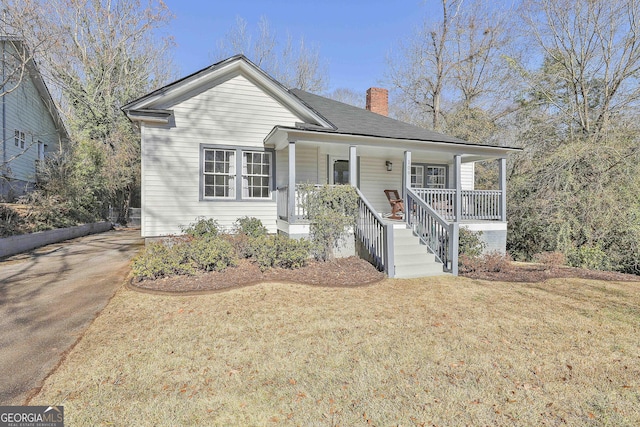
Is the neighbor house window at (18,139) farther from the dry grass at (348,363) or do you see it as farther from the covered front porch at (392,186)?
the dry grass at (348,363)

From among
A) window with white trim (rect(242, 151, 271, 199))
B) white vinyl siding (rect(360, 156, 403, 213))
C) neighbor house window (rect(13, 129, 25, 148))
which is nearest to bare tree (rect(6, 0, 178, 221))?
neighbor house window (rect(13, 129, 25, 148))

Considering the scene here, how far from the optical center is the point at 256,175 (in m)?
9.61

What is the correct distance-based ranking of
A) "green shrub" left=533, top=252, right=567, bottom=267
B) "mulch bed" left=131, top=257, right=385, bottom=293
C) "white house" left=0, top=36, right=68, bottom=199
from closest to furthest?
"mulch bed" left=131, top=257, right=385, bottom=293 → "green shrub" left=533, top=252, right=567, bottom=267 → "white house" left=0, top=36, right=68, bottom=199

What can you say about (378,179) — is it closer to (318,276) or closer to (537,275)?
(537,275)

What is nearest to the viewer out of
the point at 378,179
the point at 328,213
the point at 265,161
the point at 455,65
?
the point at 328,213

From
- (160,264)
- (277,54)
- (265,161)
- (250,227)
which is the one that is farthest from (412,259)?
(277,54)

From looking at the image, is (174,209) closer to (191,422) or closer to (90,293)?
(90,293)

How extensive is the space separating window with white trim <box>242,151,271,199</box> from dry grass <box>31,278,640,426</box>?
4.89m

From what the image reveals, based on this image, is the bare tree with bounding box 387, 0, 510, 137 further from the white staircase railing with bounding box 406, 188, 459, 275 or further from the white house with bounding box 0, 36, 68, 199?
the white house with bounding box 0, 36, 68, 199

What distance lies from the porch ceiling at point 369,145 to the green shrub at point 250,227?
241cm

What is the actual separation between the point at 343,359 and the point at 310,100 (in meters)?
11.0

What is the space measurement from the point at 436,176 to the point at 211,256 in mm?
9875

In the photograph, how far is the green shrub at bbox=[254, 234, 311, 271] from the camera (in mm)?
6801

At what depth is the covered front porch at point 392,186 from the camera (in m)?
7.71
